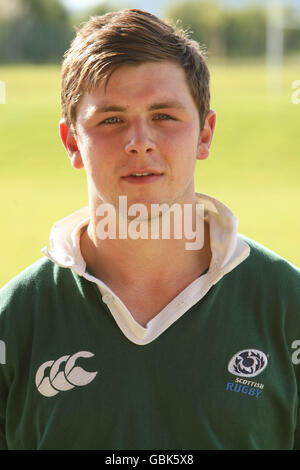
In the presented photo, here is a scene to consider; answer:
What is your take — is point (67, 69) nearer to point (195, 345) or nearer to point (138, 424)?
point (195, 345)

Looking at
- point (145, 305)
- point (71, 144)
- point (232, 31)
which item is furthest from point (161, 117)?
point (232, 31)

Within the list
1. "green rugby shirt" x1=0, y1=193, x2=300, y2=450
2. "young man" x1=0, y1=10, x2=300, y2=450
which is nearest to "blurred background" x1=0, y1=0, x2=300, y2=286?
"young man" x1=0, y1=10, x2=300, y2=450

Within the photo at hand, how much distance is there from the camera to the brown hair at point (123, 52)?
5.57 ft

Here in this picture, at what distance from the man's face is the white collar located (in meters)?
0.16

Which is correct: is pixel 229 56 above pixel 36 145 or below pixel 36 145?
above

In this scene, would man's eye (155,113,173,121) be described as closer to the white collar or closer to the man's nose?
the man's nose

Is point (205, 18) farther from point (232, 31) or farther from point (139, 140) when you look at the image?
point (139, 140)

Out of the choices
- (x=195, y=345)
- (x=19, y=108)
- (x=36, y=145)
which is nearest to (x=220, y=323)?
(x=195, y=345)

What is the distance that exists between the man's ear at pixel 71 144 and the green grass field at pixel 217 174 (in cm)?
535

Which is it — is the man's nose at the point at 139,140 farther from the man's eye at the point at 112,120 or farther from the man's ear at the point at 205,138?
the man's ear at the point at 205,138

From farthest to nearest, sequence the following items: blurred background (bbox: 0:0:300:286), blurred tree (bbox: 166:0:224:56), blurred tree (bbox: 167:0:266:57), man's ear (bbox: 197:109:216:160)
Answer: blurred tree (bbox: 166:0:224:56) → blurred tree (bbox: 167:0:266:57) → blurred background (bbox: 0:0:300:286) → man's ear (bbox: 197:109:216:160)

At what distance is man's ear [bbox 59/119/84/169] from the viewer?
1.87m

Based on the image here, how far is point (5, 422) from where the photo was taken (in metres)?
1.72
